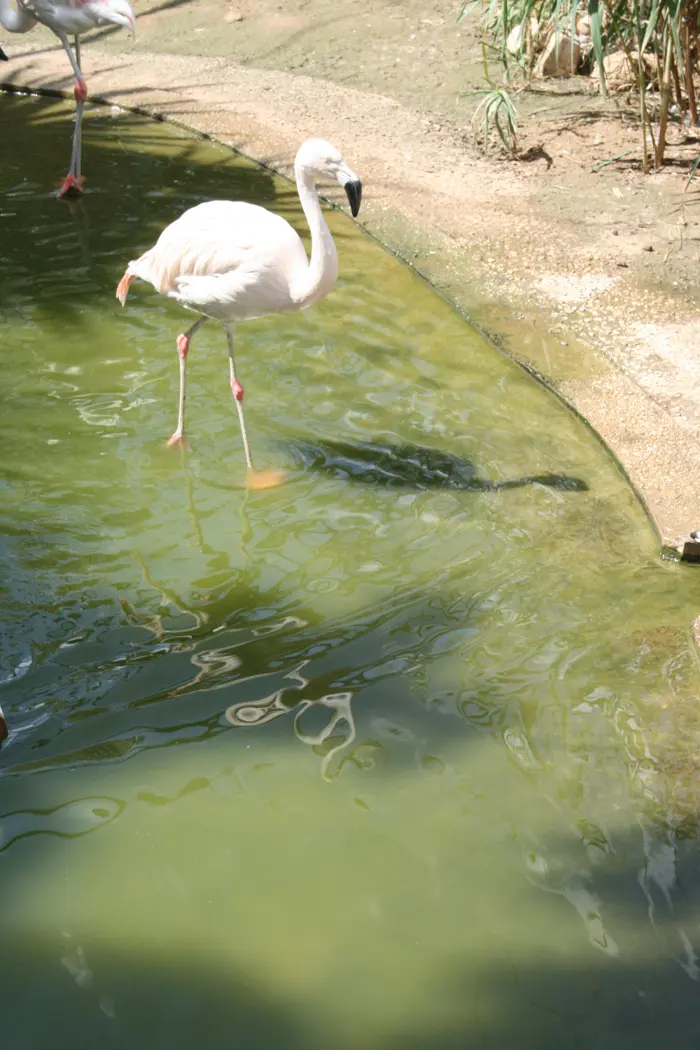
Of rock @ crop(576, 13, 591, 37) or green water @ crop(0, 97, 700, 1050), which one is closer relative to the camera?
green water @ crop(0, 97, 700, 1050)

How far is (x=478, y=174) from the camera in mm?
7738

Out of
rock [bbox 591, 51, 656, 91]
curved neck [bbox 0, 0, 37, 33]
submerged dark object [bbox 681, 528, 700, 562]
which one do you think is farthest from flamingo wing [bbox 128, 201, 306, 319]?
rock [bbox 591, 51, 656, 91]

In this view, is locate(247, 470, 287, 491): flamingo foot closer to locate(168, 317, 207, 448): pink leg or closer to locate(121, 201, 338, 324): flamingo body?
locate(168, 317, 207, 448): pink leg

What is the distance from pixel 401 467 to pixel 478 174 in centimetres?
347

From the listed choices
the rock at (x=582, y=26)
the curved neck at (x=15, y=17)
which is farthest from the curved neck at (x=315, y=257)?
the rock at (x=582, y=26)

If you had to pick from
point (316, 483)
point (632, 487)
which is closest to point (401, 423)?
point (316, 483)

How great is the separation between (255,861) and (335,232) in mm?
4843

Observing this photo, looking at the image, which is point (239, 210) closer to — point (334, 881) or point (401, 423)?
point (401, 423)

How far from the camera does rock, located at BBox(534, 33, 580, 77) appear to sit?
9320 mm

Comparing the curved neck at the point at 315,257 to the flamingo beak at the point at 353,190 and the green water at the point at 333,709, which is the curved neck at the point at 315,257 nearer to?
the flamingo beak at the point at 353,190

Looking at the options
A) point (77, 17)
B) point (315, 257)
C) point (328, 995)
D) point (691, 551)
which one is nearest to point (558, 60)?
point (77, 17)

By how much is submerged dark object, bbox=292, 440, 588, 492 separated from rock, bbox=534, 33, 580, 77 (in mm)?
5486

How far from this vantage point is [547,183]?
7.57m

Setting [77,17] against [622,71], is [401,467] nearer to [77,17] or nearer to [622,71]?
[77,17]
